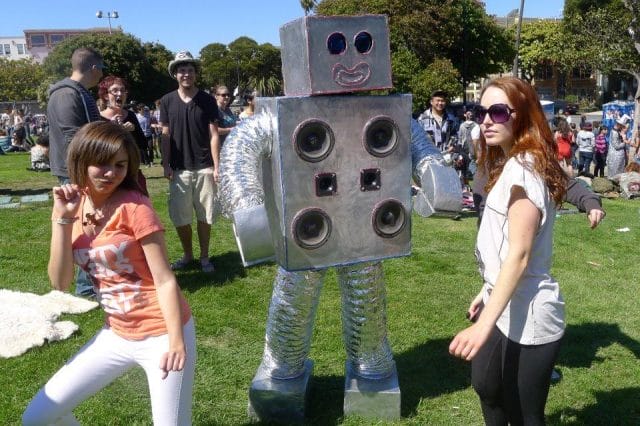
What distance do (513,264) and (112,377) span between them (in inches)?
56.7

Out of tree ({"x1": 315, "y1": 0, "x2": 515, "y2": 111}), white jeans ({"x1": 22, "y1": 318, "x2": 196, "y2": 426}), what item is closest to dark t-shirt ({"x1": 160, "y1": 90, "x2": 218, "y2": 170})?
white jeans ({"x1": 22, "y1": 318, "x2": 196, "y2": 426})

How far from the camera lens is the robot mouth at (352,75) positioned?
249cm

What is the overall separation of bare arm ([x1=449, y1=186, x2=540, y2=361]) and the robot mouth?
0.93 meters

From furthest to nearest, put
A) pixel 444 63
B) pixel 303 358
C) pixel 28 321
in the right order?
pixel 444 63
pixel 28 321
pixel 303 358

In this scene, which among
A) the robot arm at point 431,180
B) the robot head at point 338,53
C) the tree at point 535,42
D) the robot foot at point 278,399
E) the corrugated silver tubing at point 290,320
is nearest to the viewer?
the robot head at point 338,53

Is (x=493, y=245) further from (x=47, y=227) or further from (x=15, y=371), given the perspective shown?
(x=47, y=227)

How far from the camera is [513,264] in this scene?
1855mm

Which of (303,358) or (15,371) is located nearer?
(303,358)

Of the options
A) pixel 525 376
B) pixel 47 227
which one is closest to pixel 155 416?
pixel 525 376

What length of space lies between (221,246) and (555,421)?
13.3 feet

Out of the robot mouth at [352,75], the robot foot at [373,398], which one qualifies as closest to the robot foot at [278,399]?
the robot foot at [373,398]

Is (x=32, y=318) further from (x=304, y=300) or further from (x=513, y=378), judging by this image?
(x=513, y=378)

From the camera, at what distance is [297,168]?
8.26 ft

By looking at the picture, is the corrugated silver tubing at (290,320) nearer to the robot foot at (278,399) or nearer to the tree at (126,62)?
the robot foot at (278,399)
